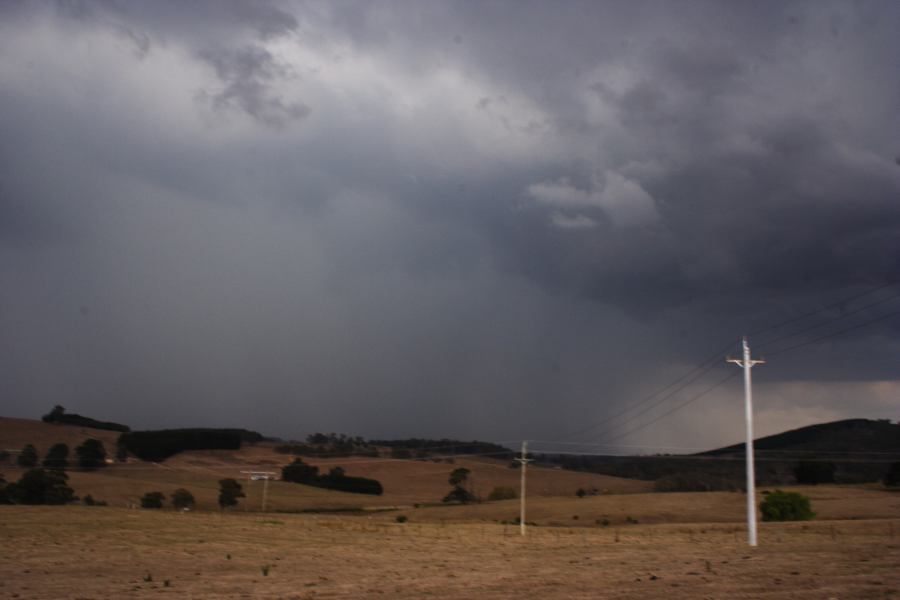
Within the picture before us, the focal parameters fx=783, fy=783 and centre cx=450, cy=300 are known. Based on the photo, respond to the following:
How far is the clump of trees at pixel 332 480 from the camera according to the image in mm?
148750

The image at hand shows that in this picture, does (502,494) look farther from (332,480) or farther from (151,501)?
(151,501)

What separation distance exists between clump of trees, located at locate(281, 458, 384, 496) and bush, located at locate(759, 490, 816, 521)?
87.1 metres

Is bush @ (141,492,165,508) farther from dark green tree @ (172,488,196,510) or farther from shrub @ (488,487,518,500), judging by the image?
shrub @ (488,487,518,500)

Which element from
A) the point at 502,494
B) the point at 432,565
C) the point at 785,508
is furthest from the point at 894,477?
the point at 432,565

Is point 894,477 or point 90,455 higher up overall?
point 894,477

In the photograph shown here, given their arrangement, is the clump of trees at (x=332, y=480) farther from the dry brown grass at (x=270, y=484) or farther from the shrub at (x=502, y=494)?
the shrub at (x=502, y=494)

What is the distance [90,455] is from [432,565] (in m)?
128

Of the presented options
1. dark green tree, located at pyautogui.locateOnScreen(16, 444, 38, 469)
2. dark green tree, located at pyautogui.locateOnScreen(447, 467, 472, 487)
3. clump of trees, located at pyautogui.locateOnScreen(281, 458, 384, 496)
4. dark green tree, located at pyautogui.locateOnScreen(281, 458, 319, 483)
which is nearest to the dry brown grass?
dark green tree, located at pyautogui.locateOnScreen(16, 444, 38, 469)

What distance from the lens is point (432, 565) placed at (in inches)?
1328

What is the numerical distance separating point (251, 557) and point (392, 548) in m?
8.88

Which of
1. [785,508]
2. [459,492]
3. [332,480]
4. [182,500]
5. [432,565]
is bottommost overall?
[182,500]

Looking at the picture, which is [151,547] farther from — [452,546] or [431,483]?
[431,483]

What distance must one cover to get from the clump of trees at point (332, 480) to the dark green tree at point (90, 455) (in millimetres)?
33719

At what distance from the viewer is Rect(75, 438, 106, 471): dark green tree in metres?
140
